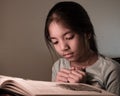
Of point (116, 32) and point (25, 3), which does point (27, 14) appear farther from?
point (116, 32)

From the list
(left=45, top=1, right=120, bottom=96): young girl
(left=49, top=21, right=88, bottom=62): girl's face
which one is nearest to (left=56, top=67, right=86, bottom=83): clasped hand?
(left=45, top=1, right=120, bottom=96): young girl

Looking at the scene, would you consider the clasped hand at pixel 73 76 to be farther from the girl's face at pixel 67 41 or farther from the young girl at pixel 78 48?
the girl's face at pixel 67 41

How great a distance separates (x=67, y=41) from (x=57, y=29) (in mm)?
60

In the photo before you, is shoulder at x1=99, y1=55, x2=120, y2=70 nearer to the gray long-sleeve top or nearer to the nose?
the gray long-sleeve top

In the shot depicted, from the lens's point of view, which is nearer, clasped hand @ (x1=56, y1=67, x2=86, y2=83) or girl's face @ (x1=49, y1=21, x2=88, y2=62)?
clasped hand @ (x1=56, y1=67, x2=86, y2=83)

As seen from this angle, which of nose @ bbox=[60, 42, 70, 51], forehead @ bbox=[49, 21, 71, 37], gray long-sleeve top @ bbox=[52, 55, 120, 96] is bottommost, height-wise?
gray long-sleeve top @ bbox=[52, 55, 120, 96]

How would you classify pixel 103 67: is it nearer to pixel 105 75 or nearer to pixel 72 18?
pixel 105 75

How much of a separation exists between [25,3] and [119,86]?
0.84 m

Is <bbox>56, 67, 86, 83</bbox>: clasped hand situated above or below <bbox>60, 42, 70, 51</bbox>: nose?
below

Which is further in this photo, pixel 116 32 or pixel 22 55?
pixel 116 32

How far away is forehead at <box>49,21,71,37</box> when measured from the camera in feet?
3.15

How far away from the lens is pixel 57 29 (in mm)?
972

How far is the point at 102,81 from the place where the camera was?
37.4 inches

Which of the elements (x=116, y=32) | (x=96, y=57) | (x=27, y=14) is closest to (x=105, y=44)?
(x=116, y=32)
